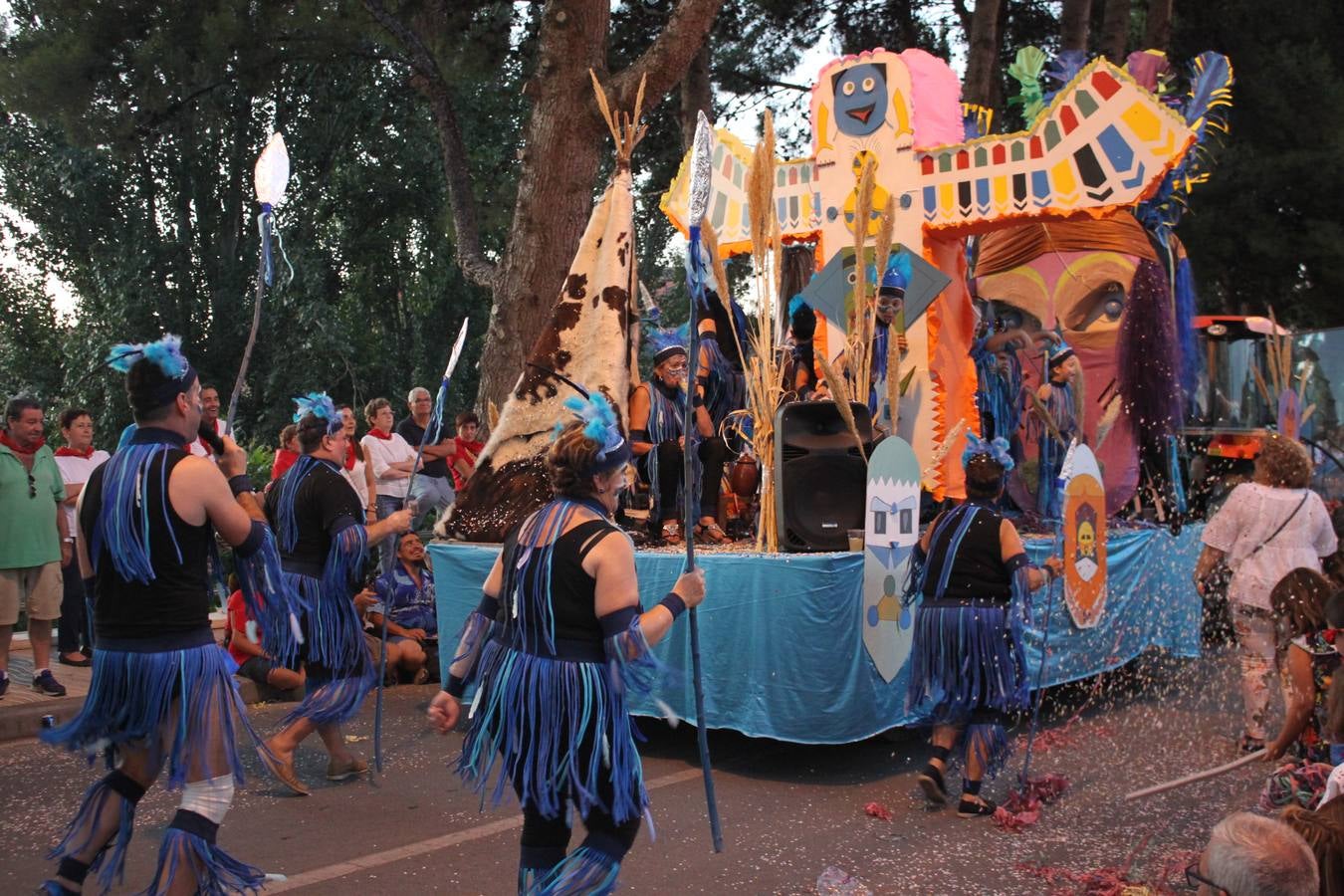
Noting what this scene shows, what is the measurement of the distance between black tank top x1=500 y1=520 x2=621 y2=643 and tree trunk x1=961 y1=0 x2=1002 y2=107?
12373 millimetres

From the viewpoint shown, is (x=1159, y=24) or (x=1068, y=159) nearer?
(x=1068, y=159)

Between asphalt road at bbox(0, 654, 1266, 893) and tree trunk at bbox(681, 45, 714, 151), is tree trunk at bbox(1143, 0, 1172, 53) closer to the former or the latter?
tree trunk at bbox(681, 45, 714, 151)

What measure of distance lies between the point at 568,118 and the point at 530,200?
2.22 ft

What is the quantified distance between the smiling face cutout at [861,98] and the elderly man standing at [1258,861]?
7.17m

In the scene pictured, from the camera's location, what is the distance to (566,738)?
10.8ft

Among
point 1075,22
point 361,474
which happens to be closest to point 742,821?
point 361,474

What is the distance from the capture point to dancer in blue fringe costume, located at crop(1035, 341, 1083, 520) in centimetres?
956

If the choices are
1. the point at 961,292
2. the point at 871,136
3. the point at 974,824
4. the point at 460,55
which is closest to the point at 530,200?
the point at 871,136

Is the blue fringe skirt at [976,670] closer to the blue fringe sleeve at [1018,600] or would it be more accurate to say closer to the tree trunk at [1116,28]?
the blue fringe sleeve at [1018,600]

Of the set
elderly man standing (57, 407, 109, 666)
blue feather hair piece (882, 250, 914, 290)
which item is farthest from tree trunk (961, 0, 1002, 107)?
elderly man standing (57, 407, 109, 666)

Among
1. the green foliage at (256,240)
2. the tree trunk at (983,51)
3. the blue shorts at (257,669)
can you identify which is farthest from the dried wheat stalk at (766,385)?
the green foliage at (256,240)

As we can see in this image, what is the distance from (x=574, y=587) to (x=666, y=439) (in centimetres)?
463

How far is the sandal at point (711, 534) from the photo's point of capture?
25.1ft

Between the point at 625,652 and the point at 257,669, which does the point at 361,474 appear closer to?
the point at 257,669
